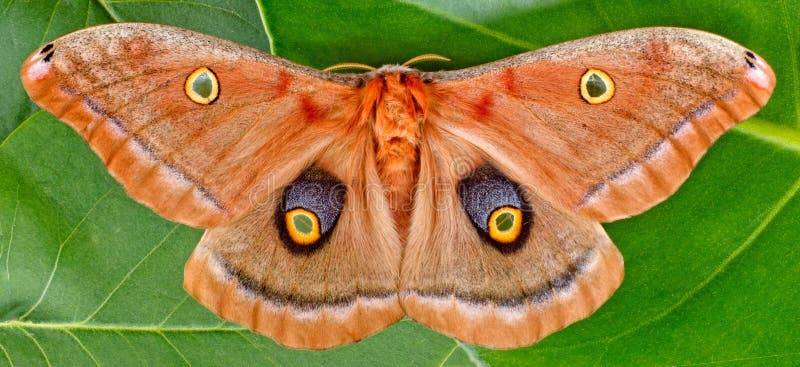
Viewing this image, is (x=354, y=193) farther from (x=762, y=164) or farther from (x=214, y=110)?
(x=762, y=164)

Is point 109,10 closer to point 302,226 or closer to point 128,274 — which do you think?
point 128,274

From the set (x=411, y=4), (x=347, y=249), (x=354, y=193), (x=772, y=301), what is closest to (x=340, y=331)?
(x=347, y=249)

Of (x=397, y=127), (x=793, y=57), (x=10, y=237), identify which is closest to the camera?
(x=397, y=127)

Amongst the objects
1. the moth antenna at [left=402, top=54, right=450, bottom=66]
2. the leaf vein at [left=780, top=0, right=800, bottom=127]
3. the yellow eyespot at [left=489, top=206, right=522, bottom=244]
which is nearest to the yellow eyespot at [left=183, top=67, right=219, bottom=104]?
the moth antenna at [left=402, top=54, right=450, bottom=66]

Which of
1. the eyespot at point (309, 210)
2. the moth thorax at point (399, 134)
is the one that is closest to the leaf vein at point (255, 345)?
the eyespot at point (309, 210)

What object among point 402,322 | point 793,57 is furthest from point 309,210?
point 793,57

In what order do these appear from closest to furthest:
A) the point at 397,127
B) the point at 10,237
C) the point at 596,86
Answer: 1. the point at 596,86
2. the point at 397,127
3. the point at 10,237

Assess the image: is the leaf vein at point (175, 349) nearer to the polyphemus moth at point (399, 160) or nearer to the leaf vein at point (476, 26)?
the polyphemus moth at point (399, 160)
